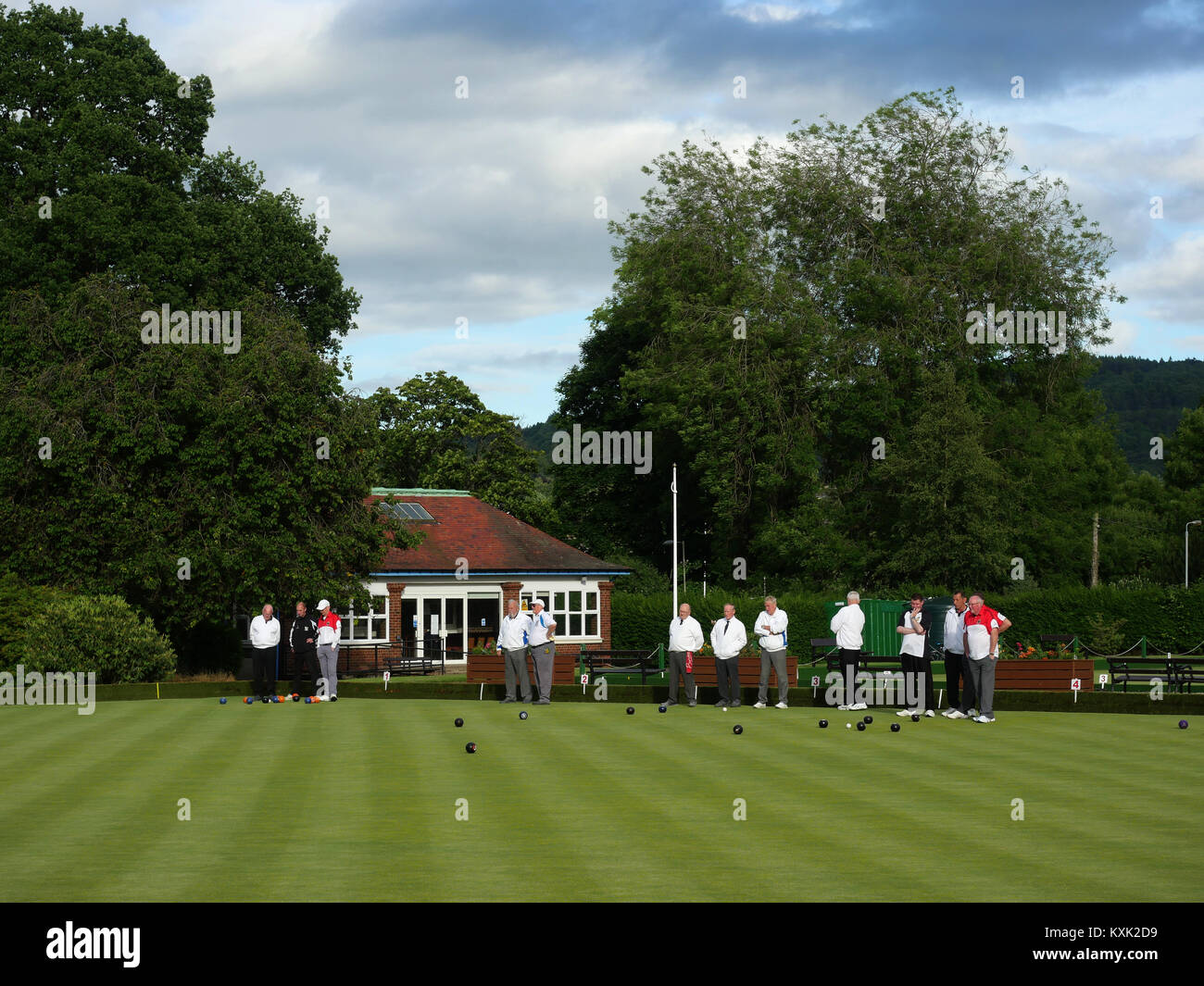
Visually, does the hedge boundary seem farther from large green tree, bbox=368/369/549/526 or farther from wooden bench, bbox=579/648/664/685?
large green tree, bbox=368/369/549/526

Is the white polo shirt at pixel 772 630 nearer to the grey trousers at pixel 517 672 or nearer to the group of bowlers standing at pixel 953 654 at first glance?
the group of bowlers standing at pixel 953 654

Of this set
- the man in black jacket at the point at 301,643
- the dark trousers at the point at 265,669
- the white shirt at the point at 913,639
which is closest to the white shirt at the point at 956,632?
the white shirt at the point at 913,639

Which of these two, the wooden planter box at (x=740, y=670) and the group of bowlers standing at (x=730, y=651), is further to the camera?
the wooden planter box at (x=740, y=670)

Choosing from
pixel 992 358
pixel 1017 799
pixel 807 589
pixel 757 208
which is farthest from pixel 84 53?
pixel 1017 799

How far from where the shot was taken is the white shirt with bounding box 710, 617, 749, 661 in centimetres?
2181

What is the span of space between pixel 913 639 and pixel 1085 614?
20863 millimetres

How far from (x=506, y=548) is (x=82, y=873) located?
3510 cm

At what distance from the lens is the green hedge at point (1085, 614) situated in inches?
1529

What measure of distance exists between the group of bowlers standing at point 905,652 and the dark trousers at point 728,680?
0.01 meters

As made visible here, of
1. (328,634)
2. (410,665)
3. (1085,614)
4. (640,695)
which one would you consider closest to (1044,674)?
(640,695)

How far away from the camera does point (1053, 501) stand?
4644cm

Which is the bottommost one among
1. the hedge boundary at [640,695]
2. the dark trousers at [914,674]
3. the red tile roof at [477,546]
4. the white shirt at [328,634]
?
the hedge boundary at [640,695]
